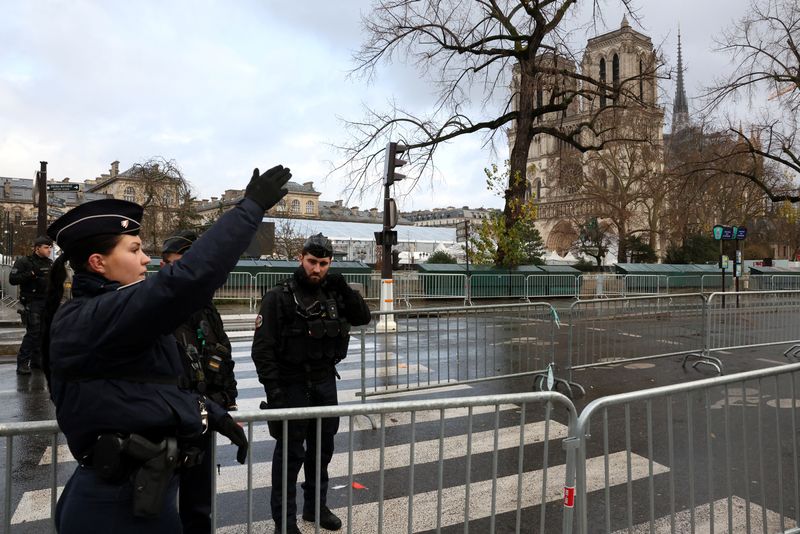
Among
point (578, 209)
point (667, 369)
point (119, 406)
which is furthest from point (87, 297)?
point (578, 209)

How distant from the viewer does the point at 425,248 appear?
59281mm

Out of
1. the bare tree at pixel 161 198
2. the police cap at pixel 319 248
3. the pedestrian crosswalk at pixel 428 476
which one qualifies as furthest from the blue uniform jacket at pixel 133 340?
the bare tree at pixel 161 198

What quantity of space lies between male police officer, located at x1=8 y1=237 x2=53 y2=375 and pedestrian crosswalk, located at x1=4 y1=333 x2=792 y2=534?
3928 mm

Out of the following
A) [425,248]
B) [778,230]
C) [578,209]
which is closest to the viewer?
[578,209]

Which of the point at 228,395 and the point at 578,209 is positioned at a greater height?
the point at 578,209

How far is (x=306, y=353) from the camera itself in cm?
375

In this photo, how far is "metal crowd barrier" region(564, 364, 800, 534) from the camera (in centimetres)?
304

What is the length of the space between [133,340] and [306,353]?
201 centimetres

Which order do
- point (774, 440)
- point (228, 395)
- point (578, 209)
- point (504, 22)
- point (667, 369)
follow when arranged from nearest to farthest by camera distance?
point (228, 395), point (774, 440), point (667, 369), point (504, 22), point (578, 209)

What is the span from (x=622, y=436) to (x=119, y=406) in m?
4.89

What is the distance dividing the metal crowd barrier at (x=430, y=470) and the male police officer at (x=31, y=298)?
13.4 feet

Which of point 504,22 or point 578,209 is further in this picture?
point 578,209

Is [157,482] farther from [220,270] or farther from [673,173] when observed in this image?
[673,173]

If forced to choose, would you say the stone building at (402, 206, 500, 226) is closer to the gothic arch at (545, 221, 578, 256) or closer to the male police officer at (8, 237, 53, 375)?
the gothic arch at (545, 221, 578, 256)
